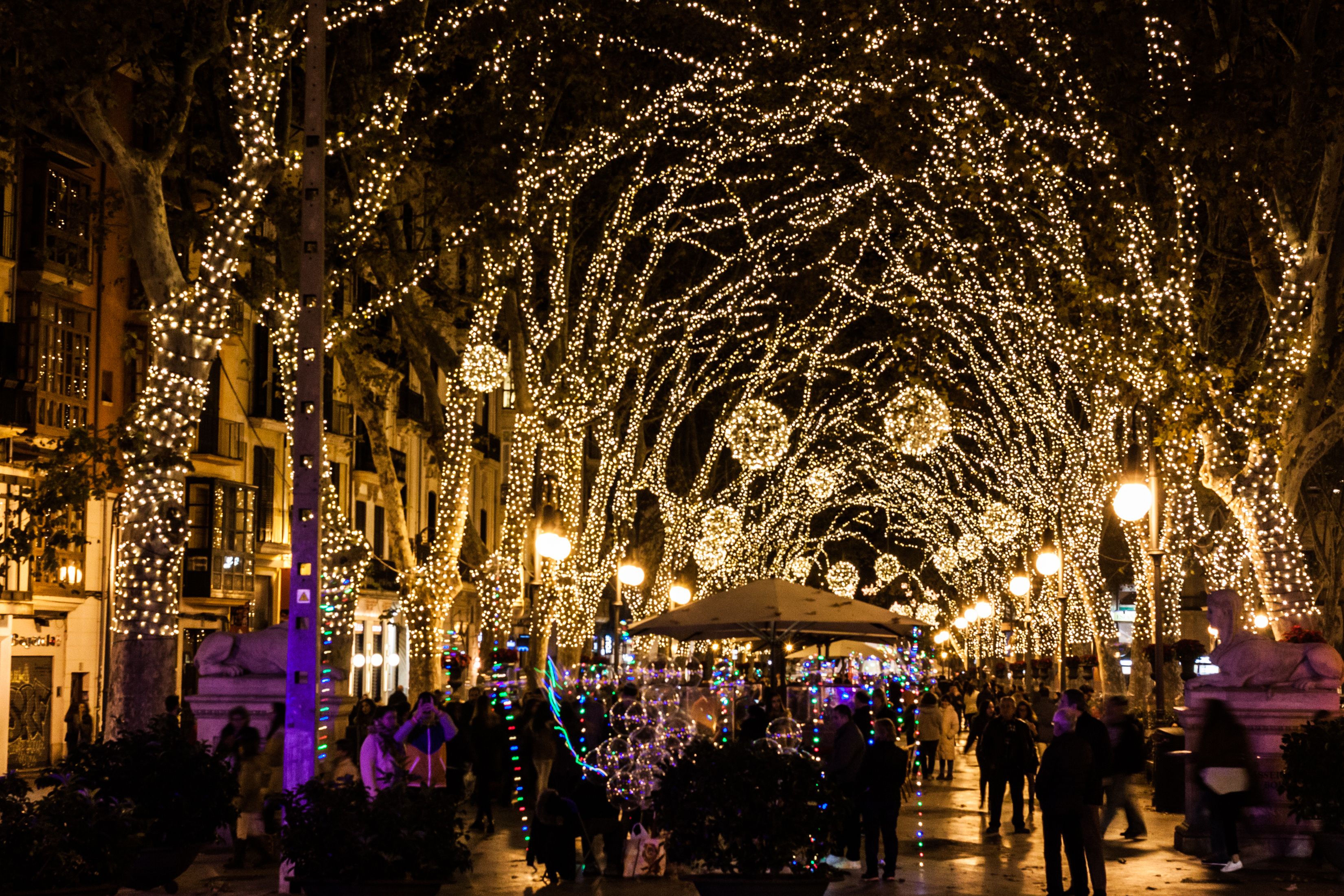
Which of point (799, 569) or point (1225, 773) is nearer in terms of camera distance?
point (1225, 773)

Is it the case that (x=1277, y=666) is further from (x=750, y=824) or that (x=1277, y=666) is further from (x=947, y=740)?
(x=947, y=740)

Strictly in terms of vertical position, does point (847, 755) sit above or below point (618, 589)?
below

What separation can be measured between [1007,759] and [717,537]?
23553 mm

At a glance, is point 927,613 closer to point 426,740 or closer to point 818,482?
point 818,482

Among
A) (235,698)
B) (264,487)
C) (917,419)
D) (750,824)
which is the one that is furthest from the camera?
(264,487)

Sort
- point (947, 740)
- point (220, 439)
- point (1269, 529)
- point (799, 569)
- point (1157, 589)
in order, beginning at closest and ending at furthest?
point (1269, 529) < point (1157, 589) < point (947, 740) < point (220, 439) < point (799, 569)

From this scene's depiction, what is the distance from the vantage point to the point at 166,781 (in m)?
13.1

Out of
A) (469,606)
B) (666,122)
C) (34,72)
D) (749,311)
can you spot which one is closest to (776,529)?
(469,606)

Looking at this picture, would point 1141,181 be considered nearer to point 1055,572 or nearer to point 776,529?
point 1055,572

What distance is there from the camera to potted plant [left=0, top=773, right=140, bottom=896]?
9.91m

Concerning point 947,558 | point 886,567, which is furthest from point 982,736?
point 886,567

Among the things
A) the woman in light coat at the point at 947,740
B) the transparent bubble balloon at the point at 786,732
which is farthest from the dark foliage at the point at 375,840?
the woman in light coat at the point at 947,740

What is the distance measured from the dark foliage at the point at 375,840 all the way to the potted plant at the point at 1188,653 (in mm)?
22509

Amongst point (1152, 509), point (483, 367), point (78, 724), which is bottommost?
point (78, 724)
